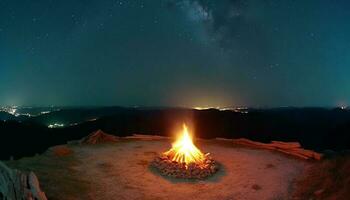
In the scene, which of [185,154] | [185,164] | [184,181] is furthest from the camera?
[185,154]

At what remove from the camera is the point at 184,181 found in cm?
1082

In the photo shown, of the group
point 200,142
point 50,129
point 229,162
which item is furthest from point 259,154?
point 50,129

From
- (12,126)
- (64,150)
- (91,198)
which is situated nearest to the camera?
(91,198)

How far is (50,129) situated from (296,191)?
1488 inches

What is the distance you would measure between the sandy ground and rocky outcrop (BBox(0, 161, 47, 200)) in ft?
6.86

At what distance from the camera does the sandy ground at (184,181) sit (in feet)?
31.4

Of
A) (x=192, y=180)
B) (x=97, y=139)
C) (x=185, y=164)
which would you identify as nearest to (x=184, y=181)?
(x=192, y=180)

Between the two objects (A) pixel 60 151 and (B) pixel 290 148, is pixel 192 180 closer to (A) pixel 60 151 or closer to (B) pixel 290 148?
(A) pixel 60 151

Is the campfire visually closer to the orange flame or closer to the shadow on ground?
the orange flame

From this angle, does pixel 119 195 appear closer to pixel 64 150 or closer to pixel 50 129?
pixel 64 150

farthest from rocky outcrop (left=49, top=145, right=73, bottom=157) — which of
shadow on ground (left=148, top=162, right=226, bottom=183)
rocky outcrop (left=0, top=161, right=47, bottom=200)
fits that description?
rocky outcrop (left=0, top=161, right=47, bottom=200)

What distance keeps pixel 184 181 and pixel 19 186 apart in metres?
5.55

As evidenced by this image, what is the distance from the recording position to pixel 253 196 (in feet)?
31.2

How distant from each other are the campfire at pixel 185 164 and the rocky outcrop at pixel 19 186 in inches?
202
